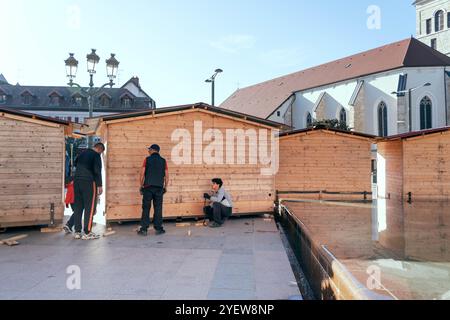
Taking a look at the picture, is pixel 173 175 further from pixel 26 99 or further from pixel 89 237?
pixel 26 99

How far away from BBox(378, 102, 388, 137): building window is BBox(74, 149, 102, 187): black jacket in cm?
3505

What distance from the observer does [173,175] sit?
29.2 ft

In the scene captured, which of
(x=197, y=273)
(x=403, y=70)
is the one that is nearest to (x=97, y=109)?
(x=403, y=70)

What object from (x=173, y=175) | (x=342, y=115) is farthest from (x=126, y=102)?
(x=173, y=175)

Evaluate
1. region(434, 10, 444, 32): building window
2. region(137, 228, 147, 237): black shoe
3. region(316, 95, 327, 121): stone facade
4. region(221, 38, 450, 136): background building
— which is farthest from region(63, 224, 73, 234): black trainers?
region(434, 10, 444, 32): building window

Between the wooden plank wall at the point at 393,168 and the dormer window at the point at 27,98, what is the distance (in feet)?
149

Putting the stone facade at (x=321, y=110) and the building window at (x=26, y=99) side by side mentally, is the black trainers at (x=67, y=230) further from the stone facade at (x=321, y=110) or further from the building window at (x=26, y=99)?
the building window at (x=26, y=99)

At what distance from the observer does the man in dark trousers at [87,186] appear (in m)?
6.77

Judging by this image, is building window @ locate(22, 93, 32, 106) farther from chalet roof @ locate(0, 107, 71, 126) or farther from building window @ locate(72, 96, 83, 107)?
chalet roof @ locate(0, 107, 71, 126)

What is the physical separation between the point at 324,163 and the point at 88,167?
9071 millimetres

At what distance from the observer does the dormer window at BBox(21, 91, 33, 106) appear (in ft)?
154
